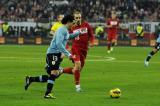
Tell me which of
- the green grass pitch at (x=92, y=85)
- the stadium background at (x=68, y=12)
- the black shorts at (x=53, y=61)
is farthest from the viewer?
the stadium background at (x=68, y=12)

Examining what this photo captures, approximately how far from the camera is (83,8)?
69312 mm

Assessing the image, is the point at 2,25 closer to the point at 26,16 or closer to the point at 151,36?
the point at 26,16

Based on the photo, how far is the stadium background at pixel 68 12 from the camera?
195 feet

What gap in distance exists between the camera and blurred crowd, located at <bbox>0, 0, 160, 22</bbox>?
67.1 metres

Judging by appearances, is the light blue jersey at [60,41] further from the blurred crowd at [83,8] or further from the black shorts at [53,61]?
the blurred crowd at [83,8]

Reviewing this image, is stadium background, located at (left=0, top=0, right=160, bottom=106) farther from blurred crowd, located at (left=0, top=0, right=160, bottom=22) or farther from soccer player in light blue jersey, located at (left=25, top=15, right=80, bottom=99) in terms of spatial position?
soccer player in light blue jersey, located at (left=25, top=15, right=80, bottom=99)

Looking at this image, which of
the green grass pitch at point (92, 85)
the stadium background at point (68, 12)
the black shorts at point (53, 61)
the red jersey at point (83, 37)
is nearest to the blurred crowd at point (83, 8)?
the stadium background at point (68, 12)

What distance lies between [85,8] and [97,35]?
33.9 feet

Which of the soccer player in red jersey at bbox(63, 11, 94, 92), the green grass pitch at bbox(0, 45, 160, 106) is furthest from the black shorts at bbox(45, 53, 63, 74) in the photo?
the soccer player in red jersey at bbox(63, 11, 94, 92)

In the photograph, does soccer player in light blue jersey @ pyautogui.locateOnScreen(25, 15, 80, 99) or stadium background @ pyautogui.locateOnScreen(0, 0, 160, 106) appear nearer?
soccer player in light blue jersey @ pyautogui.locateOnScreen(25, 15, 80, 99)

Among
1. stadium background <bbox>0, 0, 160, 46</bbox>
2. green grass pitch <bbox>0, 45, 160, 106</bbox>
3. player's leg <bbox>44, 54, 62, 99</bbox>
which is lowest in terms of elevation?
stadium background <bbox>0, 0, 160, 46</bbox>

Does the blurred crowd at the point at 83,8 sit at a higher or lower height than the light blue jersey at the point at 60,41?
lower

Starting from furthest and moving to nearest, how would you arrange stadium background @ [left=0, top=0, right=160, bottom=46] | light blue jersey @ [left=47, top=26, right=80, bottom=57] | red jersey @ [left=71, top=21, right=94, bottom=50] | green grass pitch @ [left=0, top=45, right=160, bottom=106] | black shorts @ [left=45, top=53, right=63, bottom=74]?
1. stadium background @ [left=0, top=0, right=160, bottom=46]
2. red jersey @ [left=71, top=21, right=94, bottom=50]
3. black shorts @ [left=45, top=53, right=63, bottom=74]
4. light blue jersey @ [left=47, top=26, right=80, bottom=57]
5. green grass pitch @ [left=0, top=45, right=160, bottom=106]

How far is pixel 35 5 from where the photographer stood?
70125 millimetres
